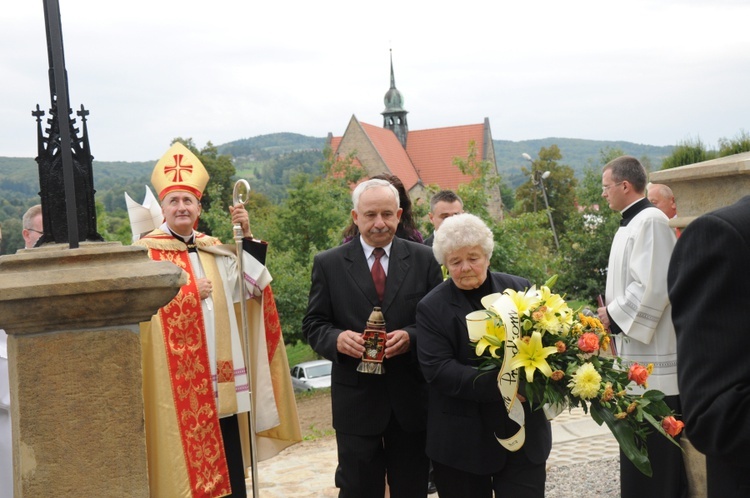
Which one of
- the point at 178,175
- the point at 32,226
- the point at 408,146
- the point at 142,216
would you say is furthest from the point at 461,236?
the point at 408,146

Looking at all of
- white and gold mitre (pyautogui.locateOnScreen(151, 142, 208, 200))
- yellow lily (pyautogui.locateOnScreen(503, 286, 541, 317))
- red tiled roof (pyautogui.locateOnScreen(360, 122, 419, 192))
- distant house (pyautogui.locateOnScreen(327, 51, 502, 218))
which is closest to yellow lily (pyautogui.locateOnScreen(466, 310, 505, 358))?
yellow lily (pyautogui.locateOnScreen(503, 286, 541, 317))

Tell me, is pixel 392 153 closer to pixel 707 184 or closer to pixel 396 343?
pixel 707 184

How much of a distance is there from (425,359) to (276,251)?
24.4 metres

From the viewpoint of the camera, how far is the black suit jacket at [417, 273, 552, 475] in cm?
412

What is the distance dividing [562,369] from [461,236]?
82cm

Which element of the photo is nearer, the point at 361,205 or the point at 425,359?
the point at 425,359

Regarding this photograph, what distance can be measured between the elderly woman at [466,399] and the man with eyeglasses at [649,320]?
154cm

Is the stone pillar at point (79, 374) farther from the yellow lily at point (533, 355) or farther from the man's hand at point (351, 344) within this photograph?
the man's hand at point (351, 344)

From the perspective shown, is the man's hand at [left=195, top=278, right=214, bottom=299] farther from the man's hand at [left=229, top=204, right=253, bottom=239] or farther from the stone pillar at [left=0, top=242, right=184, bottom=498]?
the stone pillar at [left=0, top=242, right=184, bottom=498]

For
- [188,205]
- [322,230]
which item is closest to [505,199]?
[322,230]

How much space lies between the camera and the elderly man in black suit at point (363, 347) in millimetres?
4812

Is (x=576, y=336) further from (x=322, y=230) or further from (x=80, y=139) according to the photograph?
(x=322, y=230)

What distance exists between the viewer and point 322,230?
2927 centimetres

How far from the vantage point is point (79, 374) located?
116 inches
